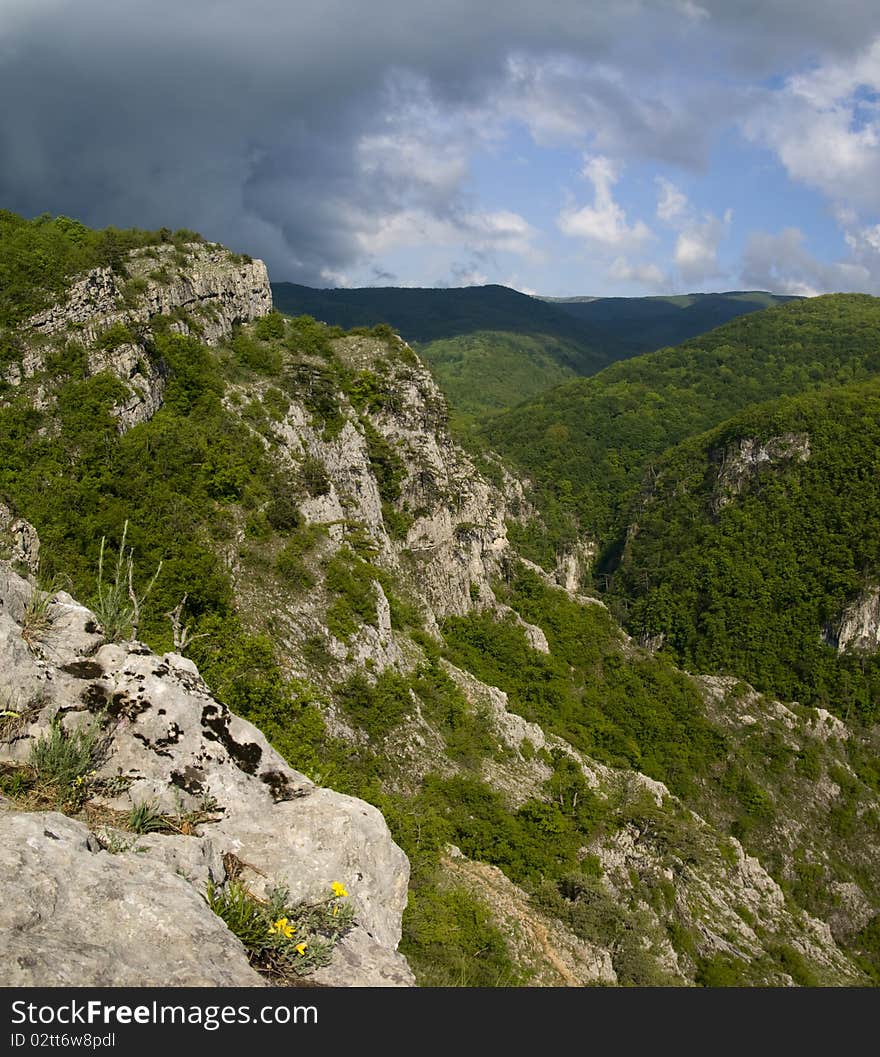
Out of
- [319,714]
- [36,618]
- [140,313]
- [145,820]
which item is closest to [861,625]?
[319,714]

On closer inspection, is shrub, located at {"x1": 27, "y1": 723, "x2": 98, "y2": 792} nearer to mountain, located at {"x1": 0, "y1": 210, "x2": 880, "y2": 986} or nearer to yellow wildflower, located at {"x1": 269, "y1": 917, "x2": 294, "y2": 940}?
mountain, located at {"x1": 0, "y1": 210, "x2": 880, "y2": 986}

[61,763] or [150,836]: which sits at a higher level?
[61,763]

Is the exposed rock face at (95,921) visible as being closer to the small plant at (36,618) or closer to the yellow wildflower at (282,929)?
the yellow wildflower at (282,929)

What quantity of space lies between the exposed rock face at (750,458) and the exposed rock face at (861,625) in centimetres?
3149

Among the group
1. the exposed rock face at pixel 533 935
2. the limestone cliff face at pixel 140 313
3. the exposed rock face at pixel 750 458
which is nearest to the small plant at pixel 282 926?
the exposed rock face at pixel 533 935

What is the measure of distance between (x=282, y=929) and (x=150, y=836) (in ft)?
5.73

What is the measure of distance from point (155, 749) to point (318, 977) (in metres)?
3.77

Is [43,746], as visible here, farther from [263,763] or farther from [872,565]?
[872,565]

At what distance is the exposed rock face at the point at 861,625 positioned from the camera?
4141 inches

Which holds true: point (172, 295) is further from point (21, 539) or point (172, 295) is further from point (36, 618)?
point (36, 618)

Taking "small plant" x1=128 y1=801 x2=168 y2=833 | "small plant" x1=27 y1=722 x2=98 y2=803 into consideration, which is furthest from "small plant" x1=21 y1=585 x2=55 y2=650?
"small plant" x1=128 y1=801 x2=168 y2=833

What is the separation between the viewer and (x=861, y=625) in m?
106

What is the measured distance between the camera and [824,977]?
138 feet

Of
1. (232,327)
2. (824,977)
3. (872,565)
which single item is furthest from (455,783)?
(872,565)
